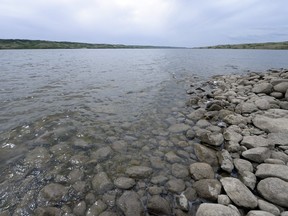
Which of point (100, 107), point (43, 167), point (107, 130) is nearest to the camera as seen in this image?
point (43, 167)

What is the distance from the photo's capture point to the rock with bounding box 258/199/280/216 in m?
3.90

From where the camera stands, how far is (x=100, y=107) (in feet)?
33.6

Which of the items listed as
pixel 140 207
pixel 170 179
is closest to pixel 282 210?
pixel 170 179

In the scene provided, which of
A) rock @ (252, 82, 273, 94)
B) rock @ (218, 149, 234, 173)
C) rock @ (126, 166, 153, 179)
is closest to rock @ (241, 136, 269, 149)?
rock @ (218, 149, 234, 173)

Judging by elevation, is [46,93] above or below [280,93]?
below

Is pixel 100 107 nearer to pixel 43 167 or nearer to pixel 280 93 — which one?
pixel 43 167

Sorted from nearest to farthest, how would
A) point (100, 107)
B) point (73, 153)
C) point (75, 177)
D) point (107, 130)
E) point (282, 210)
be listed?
1. point (282, 210)
2. point (75, 177)
3. point (73, 153)
4. point (107, 130)
5. point (100, 107)

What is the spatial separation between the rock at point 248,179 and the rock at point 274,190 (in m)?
0.14

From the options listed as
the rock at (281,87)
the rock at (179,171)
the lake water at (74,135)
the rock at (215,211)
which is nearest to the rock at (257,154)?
the lake water at (74,135)

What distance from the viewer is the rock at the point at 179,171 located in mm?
5227

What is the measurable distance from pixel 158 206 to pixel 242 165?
260 cm

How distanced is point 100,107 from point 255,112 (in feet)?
23.8

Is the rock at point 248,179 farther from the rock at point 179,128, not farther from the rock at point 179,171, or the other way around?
the rock at point 179,128

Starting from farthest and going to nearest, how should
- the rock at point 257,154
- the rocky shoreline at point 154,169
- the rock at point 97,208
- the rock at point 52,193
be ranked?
1. the rock at point 257,154
2. the rock at point 52,193
3. the rocky shoreline at point 154,169
4. the rock at point 97,208
